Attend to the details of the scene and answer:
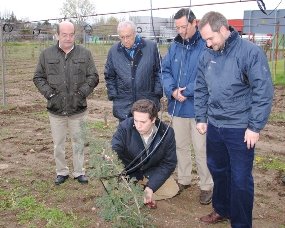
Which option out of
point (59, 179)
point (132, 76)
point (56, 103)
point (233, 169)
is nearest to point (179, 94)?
point (132, 76)

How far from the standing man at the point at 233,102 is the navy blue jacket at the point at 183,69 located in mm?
505

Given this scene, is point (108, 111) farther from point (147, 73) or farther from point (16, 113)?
point (147, 73)

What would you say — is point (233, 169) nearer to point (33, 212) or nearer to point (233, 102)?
point (233, 102)

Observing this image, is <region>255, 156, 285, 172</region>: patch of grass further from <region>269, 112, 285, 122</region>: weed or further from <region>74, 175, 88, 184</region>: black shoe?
<region>269, 112, 285, 122</region>: weed

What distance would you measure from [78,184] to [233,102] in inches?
87.3

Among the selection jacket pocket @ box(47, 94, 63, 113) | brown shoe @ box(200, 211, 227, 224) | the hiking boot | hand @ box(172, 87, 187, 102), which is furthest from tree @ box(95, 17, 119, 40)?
brown shoe @ box(200, 211, 227, 224)

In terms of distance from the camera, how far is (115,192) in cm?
261

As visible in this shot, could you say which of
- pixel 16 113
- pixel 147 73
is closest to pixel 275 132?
pixel 147 73

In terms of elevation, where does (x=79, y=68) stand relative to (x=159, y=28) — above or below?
below

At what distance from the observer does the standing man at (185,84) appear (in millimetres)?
3559

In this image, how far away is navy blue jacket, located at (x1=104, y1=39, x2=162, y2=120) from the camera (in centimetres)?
389

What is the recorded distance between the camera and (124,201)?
2.62 metres

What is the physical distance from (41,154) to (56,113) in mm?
1545

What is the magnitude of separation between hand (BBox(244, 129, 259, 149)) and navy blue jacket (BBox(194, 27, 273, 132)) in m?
0.03
